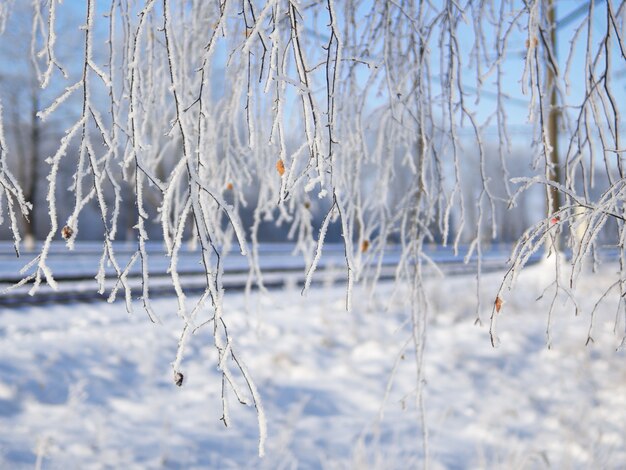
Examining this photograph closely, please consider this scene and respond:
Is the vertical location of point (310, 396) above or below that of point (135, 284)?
below

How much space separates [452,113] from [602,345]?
5267mm

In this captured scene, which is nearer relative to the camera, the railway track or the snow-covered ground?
the snow-covered ground

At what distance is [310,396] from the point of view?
14.5 ft

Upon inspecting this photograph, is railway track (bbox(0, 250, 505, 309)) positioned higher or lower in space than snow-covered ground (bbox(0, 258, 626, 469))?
higher

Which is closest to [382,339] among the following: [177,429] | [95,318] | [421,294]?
[177,429]

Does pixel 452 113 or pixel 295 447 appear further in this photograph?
pixel 295 447

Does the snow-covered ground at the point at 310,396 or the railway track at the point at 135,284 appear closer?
the snow-covered ground at the point at 310,396

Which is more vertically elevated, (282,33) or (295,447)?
(282,33)

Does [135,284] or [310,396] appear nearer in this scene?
[310,396]

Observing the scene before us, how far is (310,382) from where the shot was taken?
4.89 meters

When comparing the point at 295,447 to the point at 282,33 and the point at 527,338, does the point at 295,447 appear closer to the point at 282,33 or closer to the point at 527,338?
the point at 282,33

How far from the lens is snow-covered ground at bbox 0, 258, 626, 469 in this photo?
3439 millimetres

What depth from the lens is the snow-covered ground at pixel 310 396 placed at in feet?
11.3

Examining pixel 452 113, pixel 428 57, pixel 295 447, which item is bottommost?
pixel 295 447
